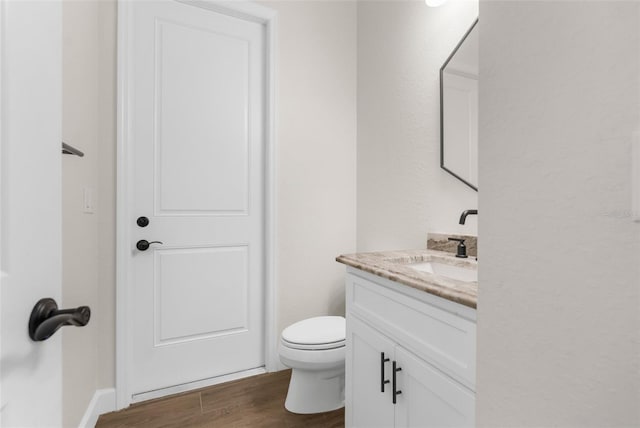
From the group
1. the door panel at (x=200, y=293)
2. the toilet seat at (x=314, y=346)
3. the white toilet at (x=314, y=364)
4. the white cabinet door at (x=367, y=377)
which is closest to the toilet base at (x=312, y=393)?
the white toilet at (x=314, y=364)

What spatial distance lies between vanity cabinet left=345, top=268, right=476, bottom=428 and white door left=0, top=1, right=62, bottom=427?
83 cm

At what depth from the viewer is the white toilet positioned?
5.24ft

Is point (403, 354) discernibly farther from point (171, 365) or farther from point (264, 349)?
point (171, 365)

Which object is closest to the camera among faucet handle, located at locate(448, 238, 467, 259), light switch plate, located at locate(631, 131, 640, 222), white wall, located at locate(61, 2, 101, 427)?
light switch plate, located at locate(631, 131, 640, 222)

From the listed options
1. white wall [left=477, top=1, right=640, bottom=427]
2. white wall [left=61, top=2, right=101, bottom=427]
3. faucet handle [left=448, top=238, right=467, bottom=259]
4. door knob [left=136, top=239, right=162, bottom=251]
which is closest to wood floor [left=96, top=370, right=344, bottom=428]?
white wall [left=61, top=2, right=101, bottom=427]

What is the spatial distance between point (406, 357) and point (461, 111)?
119 centimetres

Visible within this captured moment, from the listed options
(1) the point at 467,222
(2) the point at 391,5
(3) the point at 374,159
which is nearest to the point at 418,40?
(2) the point at 391,5

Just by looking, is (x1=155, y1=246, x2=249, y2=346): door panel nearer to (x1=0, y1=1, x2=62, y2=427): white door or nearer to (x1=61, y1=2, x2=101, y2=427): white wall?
(x1=61, y1=2, x2=101, y2=427): white wall

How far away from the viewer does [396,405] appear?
1067mm

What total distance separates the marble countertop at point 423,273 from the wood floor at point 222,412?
89 cm

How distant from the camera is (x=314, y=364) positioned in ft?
5.19

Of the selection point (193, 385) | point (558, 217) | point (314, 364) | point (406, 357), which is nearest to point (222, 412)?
point (193, 385)

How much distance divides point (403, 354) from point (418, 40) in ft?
5.46

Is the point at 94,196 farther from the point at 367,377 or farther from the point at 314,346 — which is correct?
the point at 367,377
